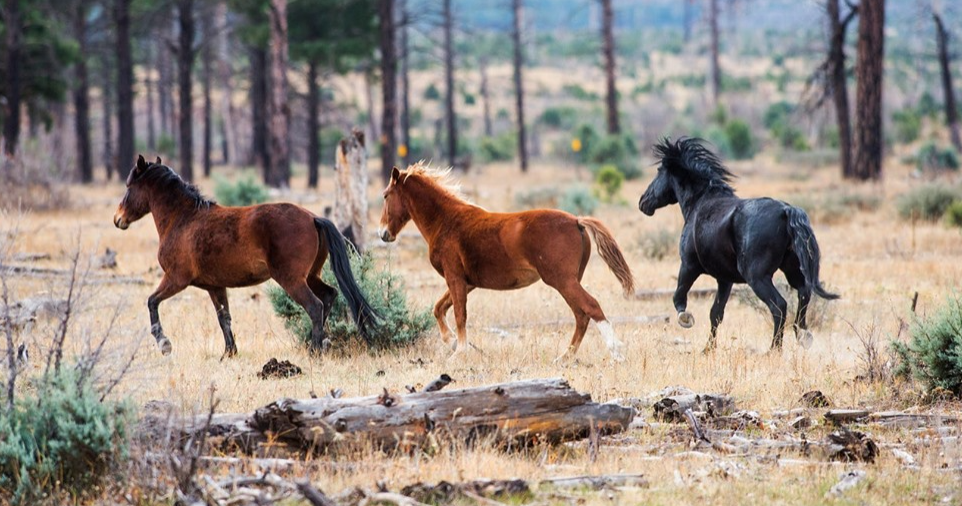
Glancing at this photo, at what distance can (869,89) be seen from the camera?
26469mm

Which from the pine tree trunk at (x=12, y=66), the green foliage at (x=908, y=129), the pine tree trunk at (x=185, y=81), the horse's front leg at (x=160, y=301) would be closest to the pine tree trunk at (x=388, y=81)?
the pine tree trunk at (x=185, y=81)

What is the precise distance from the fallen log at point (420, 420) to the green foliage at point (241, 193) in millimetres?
17395

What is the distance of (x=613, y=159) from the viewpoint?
38625mm

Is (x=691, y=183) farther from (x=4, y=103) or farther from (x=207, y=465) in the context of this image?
(x=4, y=103)

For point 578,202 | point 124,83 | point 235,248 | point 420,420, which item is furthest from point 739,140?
point 420,420

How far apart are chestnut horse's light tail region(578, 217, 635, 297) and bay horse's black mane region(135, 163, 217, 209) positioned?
353 cm

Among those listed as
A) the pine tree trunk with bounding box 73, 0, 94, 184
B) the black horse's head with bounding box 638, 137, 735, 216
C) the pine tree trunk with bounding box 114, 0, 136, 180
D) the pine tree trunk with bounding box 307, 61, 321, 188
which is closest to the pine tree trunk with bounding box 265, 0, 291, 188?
the pine tree trunk with bounding box 307, 61, 321, 188

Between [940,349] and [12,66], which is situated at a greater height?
[12,66]

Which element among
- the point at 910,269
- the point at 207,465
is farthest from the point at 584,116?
the point at 207,465

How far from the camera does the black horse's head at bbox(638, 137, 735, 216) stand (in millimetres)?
10369

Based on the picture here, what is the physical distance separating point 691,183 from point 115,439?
6312 mm

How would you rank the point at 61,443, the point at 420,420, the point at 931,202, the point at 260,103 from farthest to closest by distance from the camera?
the point at 260,103, the point at 931,202, the point at 420,420, the point at 61,443

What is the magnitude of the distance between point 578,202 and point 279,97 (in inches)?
399

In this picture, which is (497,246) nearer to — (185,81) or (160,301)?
(160,301)
